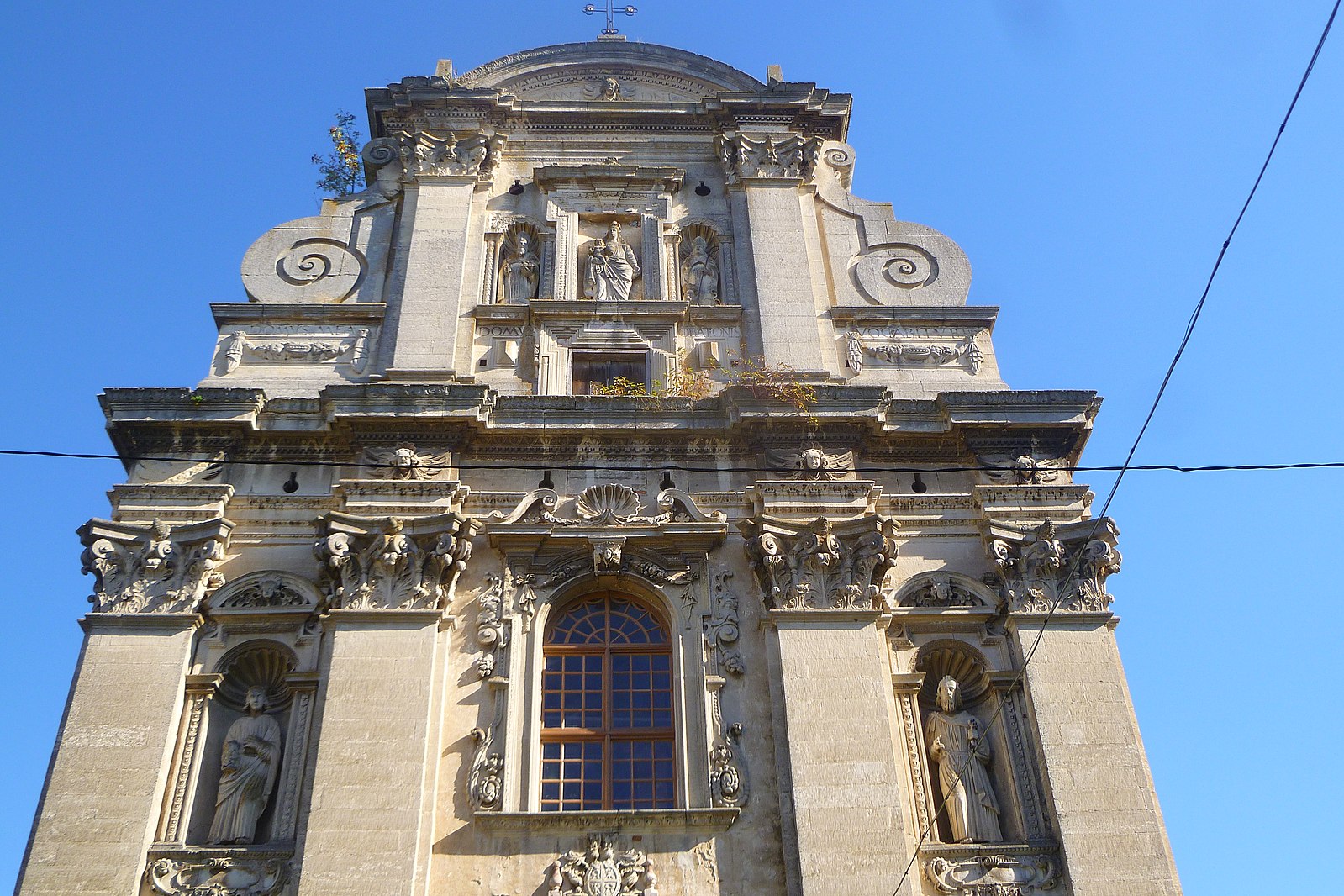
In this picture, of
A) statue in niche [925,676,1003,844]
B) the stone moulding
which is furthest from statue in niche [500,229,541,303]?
the stone moulding

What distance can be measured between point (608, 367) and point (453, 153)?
523 centimetres

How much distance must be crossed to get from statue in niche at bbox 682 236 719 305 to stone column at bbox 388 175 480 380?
3.44 metres

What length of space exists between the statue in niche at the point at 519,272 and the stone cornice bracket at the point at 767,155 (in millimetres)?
3752

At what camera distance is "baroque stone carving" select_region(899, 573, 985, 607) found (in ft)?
57.8

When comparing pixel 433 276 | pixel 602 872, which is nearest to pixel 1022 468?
pixel 602 872

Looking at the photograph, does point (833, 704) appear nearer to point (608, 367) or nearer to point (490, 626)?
point (490, 626)

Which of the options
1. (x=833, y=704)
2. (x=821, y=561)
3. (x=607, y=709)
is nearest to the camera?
(x=833, y=704)

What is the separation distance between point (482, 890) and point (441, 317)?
29.9 ft

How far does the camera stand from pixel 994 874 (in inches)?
601

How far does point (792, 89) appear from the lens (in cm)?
2409

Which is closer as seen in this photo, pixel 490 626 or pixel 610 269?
pixel 490 626

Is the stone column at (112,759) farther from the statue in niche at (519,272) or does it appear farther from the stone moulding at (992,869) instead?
the stone moulding at (992,869)

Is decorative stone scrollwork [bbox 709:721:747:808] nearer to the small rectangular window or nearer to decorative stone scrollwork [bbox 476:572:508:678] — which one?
decorative stone scrollwork [bbox 476:572:508:678]

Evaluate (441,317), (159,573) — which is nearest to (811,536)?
(441,317)
